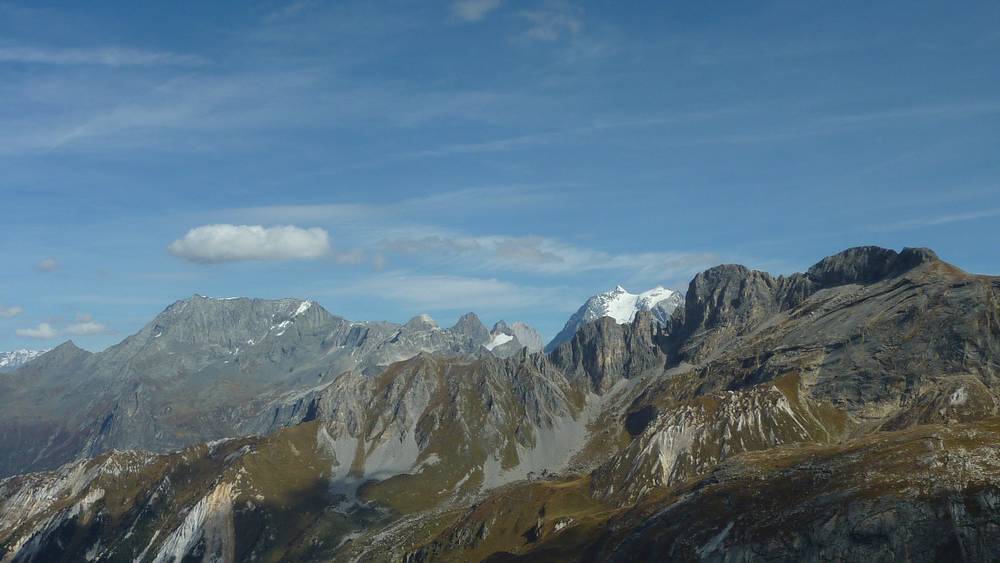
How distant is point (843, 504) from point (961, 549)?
85.5 feet

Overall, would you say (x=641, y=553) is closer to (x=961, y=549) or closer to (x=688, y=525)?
(x=688, y=525)

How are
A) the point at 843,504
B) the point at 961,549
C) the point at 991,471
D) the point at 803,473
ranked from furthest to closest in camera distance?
the point at 803,473, the point at 843,504, the point at 991,471, the point at 961,549

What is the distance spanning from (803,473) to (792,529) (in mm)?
24338

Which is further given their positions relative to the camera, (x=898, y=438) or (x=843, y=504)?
(x=898, y=438)

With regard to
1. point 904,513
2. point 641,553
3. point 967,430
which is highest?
point 967,430

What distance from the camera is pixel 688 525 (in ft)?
631

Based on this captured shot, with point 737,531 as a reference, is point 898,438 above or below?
above

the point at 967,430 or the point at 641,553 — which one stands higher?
the point at 967,430

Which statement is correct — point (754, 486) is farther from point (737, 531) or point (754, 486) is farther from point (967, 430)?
point (967, 430)

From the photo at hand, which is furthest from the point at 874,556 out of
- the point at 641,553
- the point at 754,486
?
the point at 641,553

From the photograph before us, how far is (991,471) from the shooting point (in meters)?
146

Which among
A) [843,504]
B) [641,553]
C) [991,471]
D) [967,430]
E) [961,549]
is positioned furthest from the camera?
[641,553]

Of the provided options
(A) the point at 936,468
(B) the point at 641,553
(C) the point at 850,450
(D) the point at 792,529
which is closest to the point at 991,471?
(A) the point at 936,468

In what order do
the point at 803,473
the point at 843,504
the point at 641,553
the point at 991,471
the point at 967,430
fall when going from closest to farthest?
1. the point at 991,471
2. the point at 843,504
3. the point at 967,430
4. the point at 803,473
5. the point at 641,553
